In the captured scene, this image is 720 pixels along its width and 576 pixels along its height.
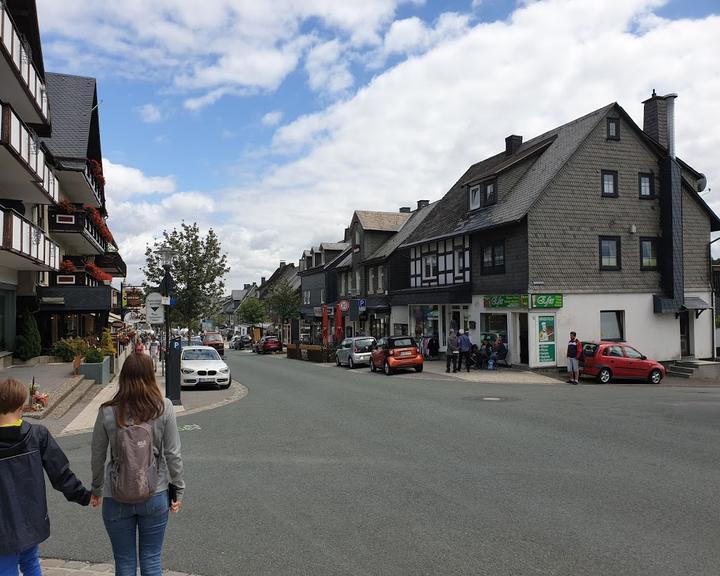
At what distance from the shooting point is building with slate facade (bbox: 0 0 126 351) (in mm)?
17234

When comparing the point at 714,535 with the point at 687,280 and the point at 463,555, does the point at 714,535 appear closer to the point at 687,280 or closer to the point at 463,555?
the point at 463,555

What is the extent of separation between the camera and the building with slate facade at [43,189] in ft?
56.5

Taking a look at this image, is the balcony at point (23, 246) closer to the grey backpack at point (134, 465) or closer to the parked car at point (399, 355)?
the parked car at point (399, 355)

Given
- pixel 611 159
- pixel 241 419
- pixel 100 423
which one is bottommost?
pixel 241 419

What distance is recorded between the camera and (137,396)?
3824 mm

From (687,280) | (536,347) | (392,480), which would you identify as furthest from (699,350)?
(392,480)

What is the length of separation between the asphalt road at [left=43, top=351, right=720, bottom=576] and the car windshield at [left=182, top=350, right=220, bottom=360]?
365 inches

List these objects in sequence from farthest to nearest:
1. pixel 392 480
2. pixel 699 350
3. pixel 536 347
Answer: pixel 699 350 < pixel 536 347 < pixel 392 480

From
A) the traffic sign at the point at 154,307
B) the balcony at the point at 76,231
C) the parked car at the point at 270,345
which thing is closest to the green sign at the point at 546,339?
the traffic sign at the point at 154,307

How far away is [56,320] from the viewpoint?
1125 inches

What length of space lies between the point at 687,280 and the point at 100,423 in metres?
29.8

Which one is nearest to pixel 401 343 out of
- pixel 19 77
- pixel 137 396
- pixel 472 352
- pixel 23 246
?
pixel 472 352

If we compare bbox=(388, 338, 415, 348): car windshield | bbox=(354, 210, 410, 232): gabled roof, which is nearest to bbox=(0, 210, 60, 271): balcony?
bbox=(388, 338, 415, 348): car windshield

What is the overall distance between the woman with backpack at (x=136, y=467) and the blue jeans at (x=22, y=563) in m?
0.46
